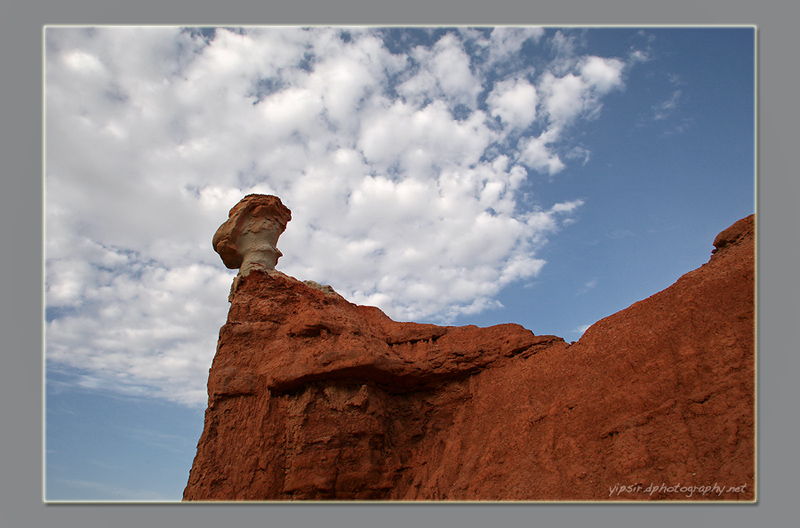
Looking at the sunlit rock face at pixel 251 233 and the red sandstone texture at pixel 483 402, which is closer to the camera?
the red sandstone texture at pixel 483 402

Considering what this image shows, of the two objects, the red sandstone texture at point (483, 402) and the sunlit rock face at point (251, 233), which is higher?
the sunlit rock face at point (251, 233)

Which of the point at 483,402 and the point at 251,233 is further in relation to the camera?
the point at 251,233

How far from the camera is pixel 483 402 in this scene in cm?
1109

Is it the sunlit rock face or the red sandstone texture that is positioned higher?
the sunlit rock face

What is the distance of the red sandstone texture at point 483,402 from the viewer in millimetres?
7449

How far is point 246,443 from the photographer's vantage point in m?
10.7

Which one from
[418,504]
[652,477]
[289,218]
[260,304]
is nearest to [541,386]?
[652,477]

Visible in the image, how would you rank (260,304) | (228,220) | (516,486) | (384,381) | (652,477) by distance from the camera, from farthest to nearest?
(228,220) < (260,304) < (384,381) < (516,486) < (652,477)

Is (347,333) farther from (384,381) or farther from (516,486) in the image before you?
(516,486)

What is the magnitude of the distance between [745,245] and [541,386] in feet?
14.8

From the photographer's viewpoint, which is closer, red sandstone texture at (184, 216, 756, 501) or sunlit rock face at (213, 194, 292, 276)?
red sandstone texture at (184, 216, 756, 501)

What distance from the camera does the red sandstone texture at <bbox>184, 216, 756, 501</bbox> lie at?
293 inches

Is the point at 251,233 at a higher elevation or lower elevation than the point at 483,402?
higher

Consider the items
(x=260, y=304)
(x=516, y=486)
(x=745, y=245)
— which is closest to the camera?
(x=516, y=486)
